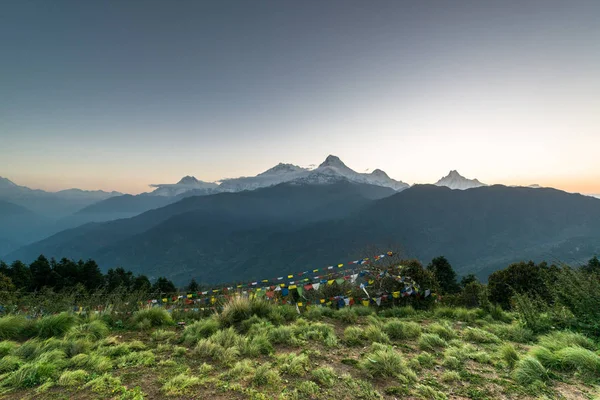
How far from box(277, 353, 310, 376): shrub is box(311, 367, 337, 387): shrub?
254 millimetres

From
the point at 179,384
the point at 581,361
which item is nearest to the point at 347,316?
the point at 581,361

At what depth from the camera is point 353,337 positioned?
6387 mm

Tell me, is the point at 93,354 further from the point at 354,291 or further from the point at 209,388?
the point at 354,291

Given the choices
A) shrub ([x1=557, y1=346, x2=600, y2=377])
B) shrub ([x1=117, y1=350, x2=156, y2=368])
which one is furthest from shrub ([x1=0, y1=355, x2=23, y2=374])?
shrub ([x1=557, y1=346, x2=600, y2=377])

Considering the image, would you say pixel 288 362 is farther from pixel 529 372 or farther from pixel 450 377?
pixel 529 372

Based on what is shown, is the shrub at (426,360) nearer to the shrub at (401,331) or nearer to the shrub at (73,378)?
the shrub at (401,331)

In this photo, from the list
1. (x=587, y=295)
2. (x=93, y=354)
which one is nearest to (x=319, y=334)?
(x=93, y=354)

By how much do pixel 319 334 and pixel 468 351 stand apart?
3611 mm

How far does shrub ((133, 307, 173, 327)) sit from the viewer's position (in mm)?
7938

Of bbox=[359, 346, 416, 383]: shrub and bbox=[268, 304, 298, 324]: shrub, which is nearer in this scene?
bbox=[359, 346, 416, 383]: shrub

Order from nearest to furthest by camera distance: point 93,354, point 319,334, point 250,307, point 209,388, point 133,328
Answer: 1. point 209,388
2. point 93,354
3. point 319,334
4. point 133,328
5. point 250,307

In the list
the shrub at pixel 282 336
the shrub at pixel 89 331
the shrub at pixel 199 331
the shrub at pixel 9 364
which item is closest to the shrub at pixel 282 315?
the shrub at pixel 282 336

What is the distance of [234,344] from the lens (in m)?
5.81

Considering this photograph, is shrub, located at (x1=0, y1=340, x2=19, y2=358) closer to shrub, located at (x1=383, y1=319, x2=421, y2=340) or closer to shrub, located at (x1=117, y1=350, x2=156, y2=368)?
shrub, located at (x1=117, y1=350, x2=156, y2=368)
